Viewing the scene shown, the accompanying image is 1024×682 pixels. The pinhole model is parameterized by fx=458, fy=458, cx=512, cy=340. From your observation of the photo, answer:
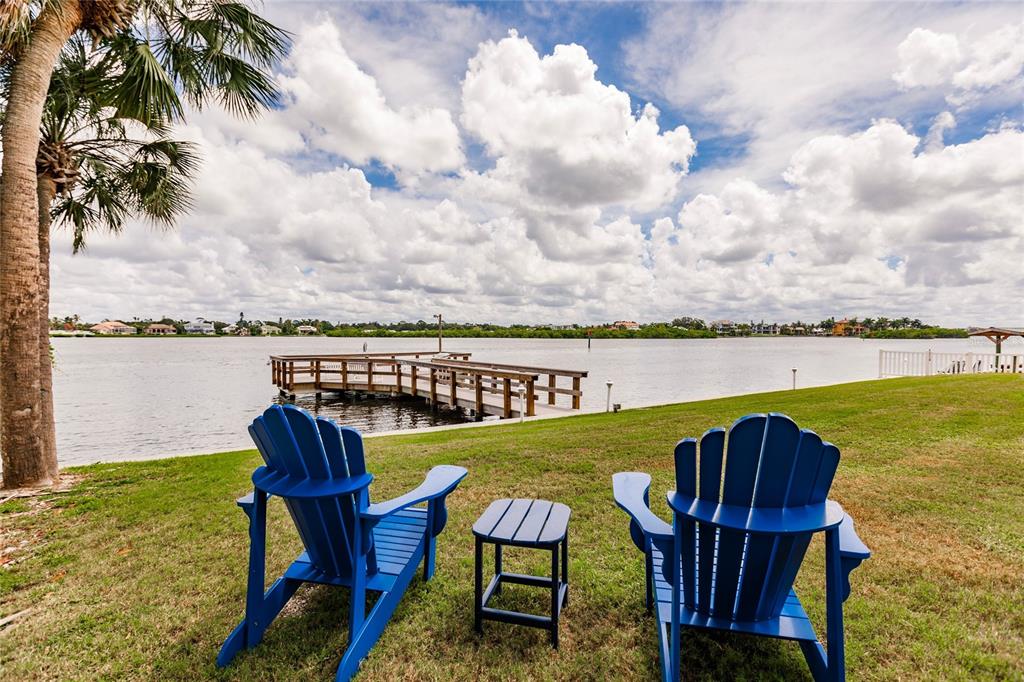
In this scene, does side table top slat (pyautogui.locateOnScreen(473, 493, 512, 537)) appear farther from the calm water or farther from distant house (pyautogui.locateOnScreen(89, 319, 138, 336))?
distant house (pyautogui.locateOnScreen(89, 319, 138, 336))

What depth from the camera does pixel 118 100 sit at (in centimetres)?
617

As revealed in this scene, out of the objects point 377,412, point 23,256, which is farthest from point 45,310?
point 377,412

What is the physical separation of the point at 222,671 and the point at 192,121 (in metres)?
7.72

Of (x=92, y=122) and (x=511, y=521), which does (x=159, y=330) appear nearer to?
(x=92, y=122)

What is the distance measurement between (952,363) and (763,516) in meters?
24.9

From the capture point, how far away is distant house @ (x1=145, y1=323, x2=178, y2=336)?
105m

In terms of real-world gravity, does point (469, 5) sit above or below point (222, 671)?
above

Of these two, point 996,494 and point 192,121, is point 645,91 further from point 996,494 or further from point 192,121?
point 996,494

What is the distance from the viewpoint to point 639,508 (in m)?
2.29

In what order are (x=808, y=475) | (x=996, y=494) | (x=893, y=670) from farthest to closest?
1. (x=996, y=494)
2. (x=893, y=670)
3. (x=808, y=475)

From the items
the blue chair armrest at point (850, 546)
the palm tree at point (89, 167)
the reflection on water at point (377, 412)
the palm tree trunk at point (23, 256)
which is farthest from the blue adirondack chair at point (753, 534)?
the reflection on water at point (377, 412)

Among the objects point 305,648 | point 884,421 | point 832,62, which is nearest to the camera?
point 305,648

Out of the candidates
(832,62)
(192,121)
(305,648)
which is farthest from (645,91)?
(305,648)

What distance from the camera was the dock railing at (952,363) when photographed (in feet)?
58.2
